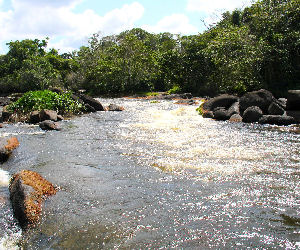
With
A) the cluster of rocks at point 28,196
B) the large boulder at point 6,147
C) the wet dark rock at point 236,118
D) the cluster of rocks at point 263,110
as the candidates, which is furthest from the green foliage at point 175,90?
the cluster of rocks at point 28,196

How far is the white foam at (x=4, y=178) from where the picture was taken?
709cm

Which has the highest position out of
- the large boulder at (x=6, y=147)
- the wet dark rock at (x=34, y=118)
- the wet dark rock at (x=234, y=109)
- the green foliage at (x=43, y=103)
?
the green foliage at (x=43, y=103)

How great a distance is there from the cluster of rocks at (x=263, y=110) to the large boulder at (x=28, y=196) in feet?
40.8

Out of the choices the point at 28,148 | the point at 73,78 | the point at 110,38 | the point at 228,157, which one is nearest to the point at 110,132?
the point at 28,148

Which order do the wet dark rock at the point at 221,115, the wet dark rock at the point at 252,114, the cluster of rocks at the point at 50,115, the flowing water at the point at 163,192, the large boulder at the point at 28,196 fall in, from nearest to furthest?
the flowing water at the point at 163,192, the large boulder at the point at 28,196, the cluster of rocks at the point at 50,115, the wet dark rock at the point at 252,114, the wet dark rock at the point at 221,115

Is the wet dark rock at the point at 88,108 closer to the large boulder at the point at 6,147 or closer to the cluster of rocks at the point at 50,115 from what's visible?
the cluster of rocks at the point at 50,115

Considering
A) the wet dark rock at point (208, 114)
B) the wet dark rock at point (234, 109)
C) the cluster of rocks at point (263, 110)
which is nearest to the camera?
the cluster of rocks at point (263, 110)

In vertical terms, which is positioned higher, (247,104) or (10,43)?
(10,43)

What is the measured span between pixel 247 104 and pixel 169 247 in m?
14.2

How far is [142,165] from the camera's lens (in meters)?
8.37

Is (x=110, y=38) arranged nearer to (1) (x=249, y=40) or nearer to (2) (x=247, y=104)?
(1) (x=249, y=40)

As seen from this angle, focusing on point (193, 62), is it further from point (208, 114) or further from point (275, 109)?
point (275, 109)

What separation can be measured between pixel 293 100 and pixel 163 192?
12.2 meters

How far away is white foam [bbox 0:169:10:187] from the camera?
7.09m
